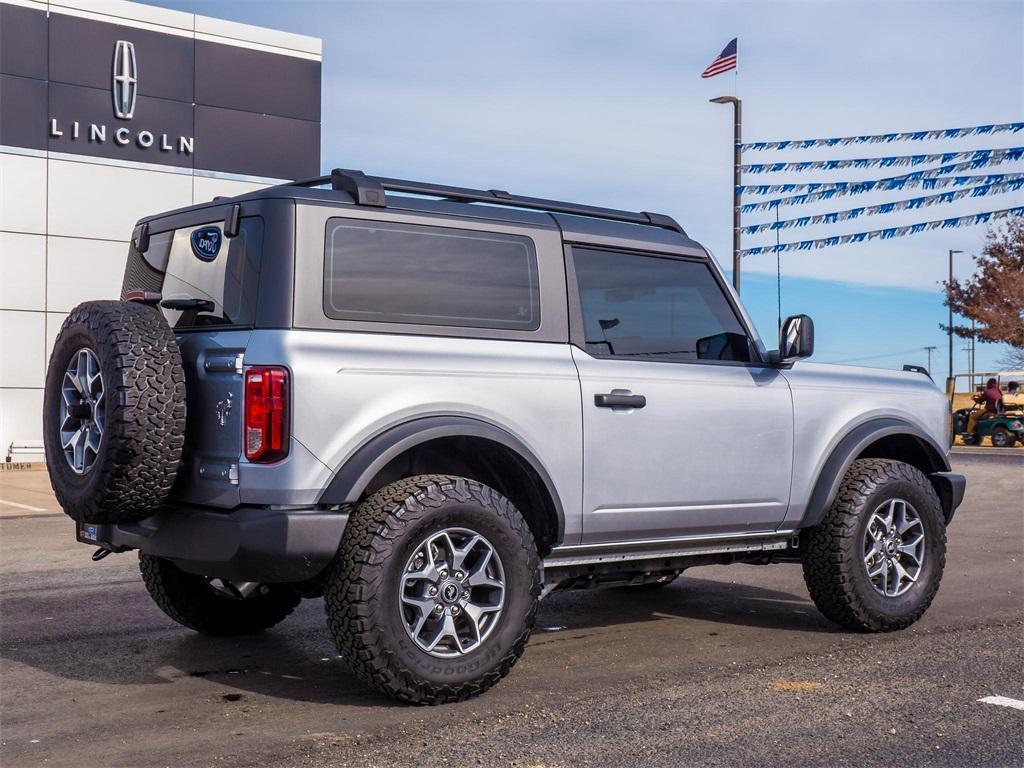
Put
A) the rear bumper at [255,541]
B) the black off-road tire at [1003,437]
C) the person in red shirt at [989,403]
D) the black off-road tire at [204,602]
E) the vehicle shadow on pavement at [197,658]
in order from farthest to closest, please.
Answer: the person in red shirt at [989,403], the black off-road tire at [1003,437], the black off-road tire at [204,602], the vehicle shadow on pavement at [197,658], the rear bumper at [255,541]

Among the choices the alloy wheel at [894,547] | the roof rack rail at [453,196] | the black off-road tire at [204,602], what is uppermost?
the roof rack rail at [453,196]

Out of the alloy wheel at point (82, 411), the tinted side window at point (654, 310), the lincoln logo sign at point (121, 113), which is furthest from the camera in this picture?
the lincoln logo sign at point (121, 113)

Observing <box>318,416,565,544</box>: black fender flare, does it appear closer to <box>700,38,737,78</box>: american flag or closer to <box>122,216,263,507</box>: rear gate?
<box>122,216,263,507</box>: rear gate

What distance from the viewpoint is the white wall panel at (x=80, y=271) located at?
2088 cm

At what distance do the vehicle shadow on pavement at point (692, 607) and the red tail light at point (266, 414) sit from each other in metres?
2.42

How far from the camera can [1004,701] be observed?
4852mm

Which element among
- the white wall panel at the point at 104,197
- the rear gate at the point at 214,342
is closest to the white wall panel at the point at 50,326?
the white wall panel at the point at 104,197

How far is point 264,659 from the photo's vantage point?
570 centimetres

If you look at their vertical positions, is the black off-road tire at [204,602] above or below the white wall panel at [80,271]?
below

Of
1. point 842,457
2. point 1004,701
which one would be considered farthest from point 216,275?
point 1004,701

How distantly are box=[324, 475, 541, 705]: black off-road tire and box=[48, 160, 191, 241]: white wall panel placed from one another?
1763 cm

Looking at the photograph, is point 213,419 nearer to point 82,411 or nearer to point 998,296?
point 82,411

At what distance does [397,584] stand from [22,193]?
18.1m

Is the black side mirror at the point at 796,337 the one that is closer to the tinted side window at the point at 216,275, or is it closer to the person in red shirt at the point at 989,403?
the tinted side window at the point at 216,275
